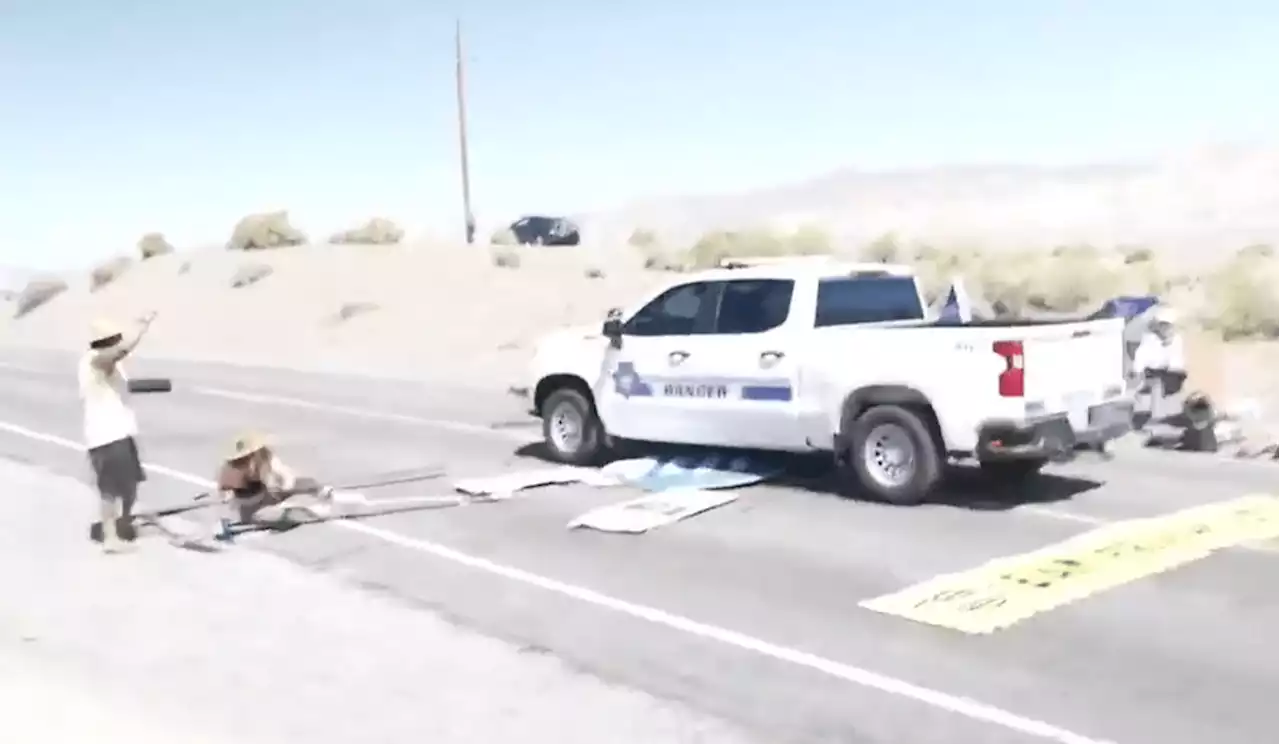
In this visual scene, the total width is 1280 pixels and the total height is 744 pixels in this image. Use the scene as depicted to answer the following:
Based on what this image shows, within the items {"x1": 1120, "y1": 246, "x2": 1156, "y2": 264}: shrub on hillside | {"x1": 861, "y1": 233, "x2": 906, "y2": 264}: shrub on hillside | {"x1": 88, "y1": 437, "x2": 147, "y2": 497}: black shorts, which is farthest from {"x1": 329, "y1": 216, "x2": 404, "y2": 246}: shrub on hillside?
{"x1": 88, "y1": 437, "x2": 147, "y2": 497}: black shorts

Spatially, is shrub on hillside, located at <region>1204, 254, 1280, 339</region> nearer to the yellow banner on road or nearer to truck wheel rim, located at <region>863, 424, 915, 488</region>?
the yellow banner on road

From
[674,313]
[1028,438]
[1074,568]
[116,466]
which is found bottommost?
[1074,568]

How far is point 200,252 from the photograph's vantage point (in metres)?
57.9

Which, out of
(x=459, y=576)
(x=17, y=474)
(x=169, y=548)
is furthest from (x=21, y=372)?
(x=459, y=576)

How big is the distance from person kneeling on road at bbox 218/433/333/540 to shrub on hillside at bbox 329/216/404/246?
4434 cm

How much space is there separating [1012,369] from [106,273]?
52104 millimetres

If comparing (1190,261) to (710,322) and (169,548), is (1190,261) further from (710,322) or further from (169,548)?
(169,548)

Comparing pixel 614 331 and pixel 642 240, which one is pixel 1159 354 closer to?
pixel 614 331

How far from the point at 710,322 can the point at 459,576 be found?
4.12 meters

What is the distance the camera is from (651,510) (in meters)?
11.0

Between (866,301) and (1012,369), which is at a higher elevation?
(866,301)

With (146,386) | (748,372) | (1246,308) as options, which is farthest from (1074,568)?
(1246,308)

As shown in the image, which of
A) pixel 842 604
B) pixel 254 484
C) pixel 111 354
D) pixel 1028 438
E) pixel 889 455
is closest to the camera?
pixel 842 604

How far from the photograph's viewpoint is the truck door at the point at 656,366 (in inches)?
490
